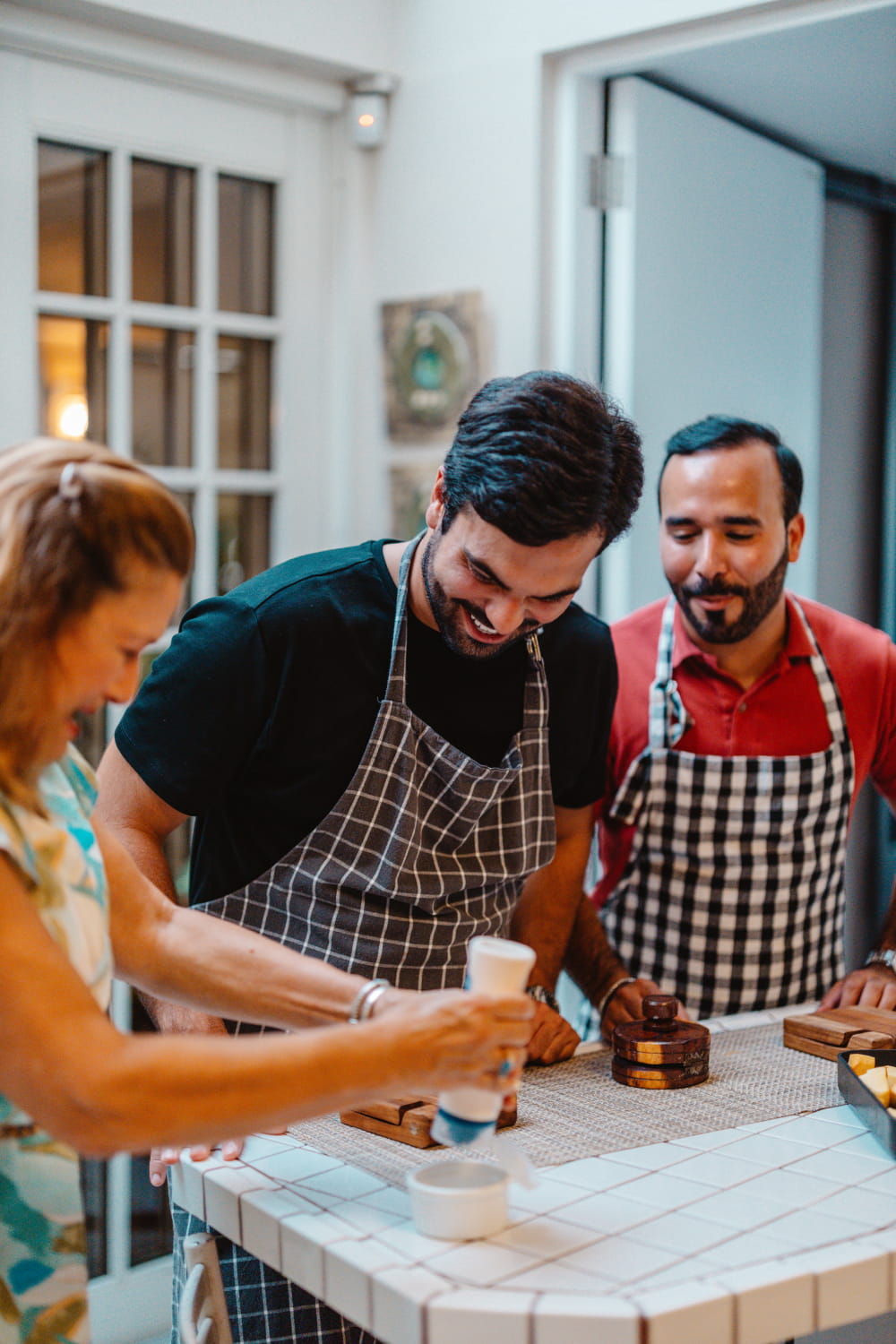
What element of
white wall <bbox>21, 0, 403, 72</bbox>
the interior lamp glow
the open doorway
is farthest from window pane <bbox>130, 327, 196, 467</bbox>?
the open doorway

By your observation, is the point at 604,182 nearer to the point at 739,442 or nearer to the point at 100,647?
the point at 739,442

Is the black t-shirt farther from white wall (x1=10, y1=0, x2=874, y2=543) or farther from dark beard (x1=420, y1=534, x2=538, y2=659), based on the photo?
white wall (x1=10, y1=0, x2=874, y2=543)

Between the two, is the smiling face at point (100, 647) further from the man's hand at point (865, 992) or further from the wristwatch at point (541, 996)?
the man's hand at point (865, 992)

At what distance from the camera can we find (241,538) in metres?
2.89

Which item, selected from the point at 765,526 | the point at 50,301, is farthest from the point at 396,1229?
the point at 50,301

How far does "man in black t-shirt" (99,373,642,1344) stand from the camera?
1556 millimetres

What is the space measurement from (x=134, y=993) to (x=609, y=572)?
1.22 m

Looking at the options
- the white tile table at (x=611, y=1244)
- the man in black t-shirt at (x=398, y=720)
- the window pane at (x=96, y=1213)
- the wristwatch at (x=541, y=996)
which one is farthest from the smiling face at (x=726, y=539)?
the window pane at (x=96, y=1213)

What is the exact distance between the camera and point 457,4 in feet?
9.03

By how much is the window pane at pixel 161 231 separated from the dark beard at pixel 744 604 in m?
1.22

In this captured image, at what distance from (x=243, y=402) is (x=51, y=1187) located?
2.03 m

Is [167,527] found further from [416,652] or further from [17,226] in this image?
[17,226]

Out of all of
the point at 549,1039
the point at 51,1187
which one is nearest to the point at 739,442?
the point at 549,1039

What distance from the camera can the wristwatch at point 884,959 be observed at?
210 cm
